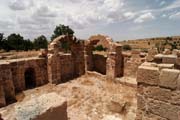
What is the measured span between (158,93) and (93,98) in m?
7.21

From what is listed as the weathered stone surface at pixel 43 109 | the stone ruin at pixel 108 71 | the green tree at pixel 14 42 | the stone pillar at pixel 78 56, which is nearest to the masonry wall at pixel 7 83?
the stone ruin at pixel 108 71

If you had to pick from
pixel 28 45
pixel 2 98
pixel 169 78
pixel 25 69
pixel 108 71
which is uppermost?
pixel 28 45

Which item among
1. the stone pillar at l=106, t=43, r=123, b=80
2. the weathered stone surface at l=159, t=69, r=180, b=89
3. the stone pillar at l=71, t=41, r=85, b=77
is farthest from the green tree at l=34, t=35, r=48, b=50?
the weathered stone surface at l=159, t=69, r=180, b=89

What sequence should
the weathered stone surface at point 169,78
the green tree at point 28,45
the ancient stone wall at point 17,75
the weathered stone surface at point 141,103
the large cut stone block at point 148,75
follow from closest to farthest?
the weathered stone surface at point 169,78, the large cut stone block at point 148,75, the weathered stone surface at point 141,103, the ancient stone wall at point 17,75, the green tree at point 28,45

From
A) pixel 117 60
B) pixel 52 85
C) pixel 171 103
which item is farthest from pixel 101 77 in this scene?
pixel 171 103

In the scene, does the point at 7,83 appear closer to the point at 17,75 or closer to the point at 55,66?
the point at 17,75

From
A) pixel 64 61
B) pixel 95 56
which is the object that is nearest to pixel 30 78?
pixel 64 61

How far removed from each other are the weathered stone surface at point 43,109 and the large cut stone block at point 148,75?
193cm

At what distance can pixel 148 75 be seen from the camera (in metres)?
3.95

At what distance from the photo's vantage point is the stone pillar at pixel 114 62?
45.3 feet

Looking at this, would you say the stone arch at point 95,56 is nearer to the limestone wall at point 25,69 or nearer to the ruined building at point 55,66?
the ruined building at point 55,66

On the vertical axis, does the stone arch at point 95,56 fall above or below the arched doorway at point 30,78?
above

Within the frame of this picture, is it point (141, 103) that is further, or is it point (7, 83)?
point (7, 83)

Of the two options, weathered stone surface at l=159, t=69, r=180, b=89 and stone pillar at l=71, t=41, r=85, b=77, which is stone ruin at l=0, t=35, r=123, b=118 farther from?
weathered stone surface at l=159, t=69, r=180, b=89
